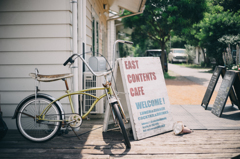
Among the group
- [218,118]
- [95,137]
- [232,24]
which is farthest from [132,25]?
[95,137]

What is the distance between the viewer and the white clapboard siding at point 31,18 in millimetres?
3852

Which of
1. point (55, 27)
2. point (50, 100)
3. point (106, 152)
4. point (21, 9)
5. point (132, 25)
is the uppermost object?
point (132, 25)

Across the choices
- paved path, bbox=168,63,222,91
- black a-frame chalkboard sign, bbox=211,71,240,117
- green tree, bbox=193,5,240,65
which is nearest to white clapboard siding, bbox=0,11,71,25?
black a-frame chalkboard sign, bbox=211,71,240,117

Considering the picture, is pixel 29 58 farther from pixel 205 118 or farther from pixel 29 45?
pixel 205 118

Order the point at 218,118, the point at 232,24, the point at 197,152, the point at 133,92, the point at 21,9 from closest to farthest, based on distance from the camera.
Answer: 1. the point at 197,152
2. the point at 133,92
3. the point at 21,9
4. the point at 218,118
5. the point at 232,24

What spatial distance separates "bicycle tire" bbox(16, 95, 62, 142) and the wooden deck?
126 millimetres

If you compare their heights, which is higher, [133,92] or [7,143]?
[133,92]

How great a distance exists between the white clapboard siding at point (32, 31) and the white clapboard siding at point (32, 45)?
7cm

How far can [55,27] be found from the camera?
388 cm

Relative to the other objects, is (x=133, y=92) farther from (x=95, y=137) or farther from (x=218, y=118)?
(x=218, y=118)

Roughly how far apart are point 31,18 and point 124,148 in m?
2.70

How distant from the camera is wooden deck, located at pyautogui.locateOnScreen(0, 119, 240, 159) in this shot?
115 inches

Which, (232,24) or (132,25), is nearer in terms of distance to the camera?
(132,25)

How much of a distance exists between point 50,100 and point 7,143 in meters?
0.90
